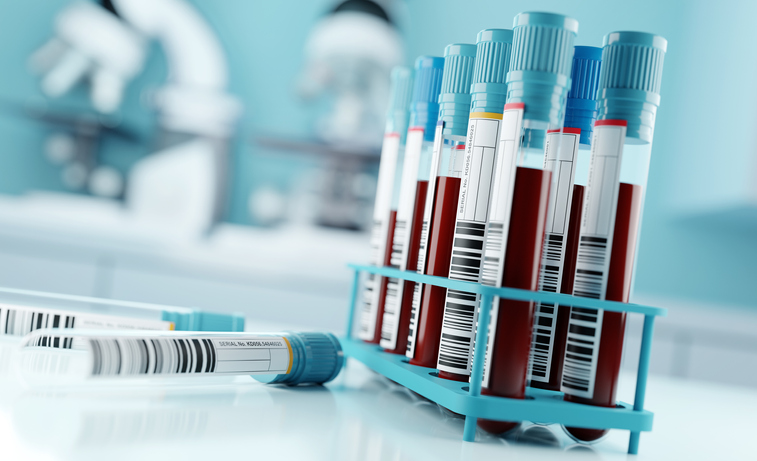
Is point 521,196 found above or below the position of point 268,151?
below

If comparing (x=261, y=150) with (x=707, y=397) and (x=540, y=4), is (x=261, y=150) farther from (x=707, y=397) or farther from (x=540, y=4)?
(x=707, y=397)

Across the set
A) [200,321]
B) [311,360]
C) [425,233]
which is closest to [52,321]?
[200,321]

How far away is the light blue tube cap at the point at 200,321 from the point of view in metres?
0.57

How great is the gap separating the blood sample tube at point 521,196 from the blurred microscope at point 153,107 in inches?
76.1

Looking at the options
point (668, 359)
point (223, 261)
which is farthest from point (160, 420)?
point (668, 359)

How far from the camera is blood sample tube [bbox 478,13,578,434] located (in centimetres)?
Answer: 43

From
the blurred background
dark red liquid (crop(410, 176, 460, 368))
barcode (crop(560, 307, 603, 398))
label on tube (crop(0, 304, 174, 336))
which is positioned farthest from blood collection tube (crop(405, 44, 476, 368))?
the blurred background

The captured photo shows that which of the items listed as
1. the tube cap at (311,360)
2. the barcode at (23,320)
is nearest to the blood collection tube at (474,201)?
the tube cap at (311,360)

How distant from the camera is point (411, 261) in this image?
57 centimetres

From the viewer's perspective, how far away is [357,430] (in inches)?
16.8

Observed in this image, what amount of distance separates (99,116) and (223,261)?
76cm

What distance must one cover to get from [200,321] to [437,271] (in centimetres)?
23

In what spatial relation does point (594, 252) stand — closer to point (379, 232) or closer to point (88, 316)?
point (379, 232)

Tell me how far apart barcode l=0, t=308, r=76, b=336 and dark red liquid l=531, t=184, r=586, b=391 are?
1.36ft
